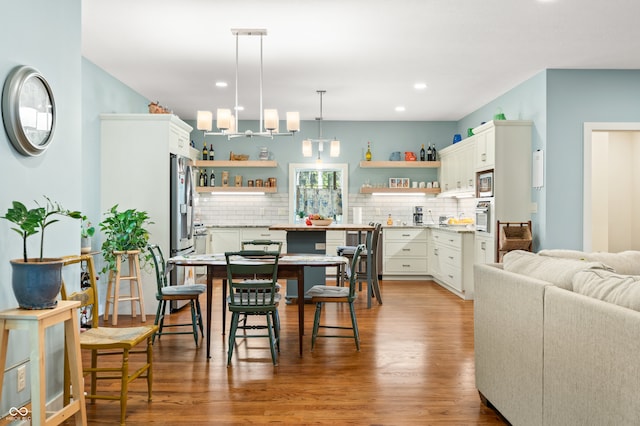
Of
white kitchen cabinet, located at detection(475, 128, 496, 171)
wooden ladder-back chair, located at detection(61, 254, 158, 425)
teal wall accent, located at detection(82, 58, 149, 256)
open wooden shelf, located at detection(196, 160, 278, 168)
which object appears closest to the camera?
wooden ladder-back chair, located at detection(61, 254, 158, 425)

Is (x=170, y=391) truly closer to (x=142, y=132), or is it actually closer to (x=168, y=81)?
(x=142, y=132)

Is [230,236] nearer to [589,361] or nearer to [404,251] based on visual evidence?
[404,251]

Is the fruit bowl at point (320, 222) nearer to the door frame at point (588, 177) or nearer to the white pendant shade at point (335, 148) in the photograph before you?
the white pendant shade at point (335, 148)

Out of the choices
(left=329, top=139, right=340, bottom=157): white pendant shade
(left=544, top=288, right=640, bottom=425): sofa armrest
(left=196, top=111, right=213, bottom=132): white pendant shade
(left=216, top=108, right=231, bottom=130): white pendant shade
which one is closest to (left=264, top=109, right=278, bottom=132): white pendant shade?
(left=216, top=108, right=231, bottom=130): white pendant shade

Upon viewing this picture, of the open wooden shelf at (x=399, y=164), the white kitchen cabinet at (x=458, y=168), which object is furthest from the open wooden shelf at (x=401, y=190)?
the open wooden shelf at (x=399, y=164)

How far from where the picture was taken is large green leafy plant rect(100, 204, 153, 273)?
548cm

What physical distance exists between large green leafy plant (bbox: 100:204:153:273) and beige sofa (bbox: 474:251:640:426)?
3.75 metres

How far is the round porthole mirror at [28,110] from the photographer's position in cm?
253

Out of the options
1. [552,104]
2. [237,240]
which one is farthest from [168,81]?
[552,104]

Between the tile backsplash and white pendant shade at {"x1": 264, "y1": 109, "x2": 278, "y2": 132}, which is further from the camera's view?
the tile backsplash

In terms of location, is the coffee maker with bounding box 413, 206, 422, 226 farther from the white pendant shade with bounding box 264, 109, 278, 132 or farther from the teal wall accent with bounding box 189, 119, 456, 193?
the white pendant shade with bounding box 264, 109, 278, 132

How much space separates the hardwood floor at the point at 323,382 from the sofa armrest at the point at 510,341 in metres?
0.29

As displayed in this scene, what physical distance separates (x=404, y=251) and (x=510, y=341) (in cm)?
604

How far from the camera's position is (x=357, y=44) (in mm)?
5062
